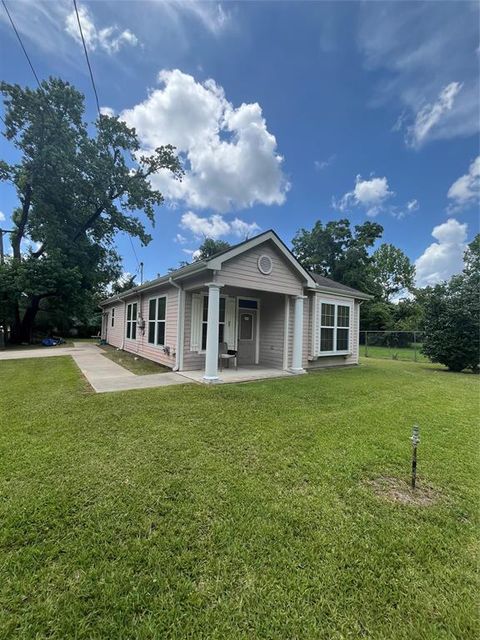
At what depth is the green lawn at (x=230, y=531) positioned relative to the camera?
1551 millimetres

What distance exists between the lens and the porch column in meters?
7.14

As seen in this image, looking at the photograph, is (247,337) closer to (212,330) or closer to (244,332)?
(244,332)

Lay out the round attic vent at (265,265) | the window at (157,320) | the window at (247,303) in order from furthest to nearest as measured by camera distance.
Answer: the window at (247,303) < the window at (157,320) < the round attic vent at (265,265)

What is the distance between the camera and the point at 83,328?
27.7m

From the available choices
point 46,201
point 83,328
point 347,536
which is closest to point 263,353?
point 347,536

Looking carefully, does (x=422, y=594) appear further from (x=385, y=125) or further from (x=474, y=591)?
(x=385, y=125)

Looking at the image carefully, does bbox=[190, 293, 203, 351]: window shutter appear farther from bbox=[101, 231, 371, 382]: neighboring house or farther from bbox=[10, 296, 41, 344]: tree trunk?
bbox=[10, 296, 41, 344]: tree trunk

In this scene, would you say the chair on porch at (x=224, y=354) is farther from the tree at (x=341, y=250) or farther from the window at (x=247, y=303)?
the tree at (x=341, y=250)

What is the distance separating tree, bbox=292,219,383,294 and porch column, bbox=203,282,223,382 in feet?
93.9

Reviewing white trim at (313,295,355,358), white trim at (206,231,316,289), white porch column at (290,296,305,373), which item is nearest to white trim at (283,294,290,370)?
white porch column at (290,296,305,373)

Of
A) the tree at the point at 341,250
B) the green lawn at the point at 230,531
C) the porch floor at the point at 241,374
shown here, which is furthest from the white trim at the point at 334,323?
the tree at the point at 341,250

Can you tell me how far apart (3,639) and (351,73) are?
14.3 m

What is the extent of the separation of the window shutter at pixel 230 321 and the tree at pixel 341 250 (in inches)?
1033

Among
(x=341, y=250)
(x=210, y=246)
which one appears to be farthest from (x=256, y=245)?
(x=341, y=250)
